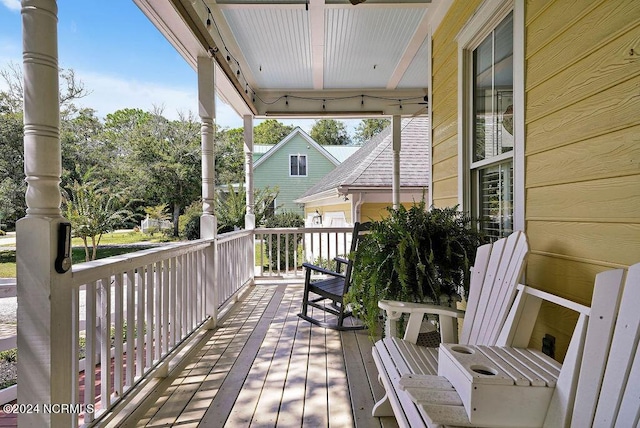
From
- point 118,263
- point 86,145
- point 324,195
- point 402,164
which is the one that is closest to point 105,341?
point 118,263

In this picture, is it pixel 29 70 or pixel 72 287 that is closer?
pixel 29 70

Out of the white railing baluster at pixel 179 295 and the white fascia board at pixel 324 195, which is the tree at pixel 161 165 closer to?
the white fascia board at pixel 324 195

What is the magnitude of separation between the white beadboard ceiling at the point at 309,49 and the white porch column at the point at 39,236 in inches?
49.4

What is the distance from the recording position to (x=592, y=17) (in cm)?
136

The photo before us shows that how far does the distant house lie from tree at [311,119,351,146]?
12.0m

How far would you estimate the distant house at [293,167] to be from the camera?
15.4m

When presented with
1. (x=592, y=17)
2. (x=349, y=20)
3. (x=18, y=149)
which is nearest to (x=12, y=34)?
(x=18, y=149)

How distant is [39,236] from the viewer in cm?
134

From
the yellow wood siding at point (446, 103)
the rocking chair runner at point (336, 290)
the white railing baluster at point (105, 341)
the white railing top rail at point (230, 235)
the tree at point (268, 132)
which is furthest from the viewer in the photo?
the tree at point (268, 132)

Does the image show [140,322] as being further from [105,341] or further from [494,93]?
[494,93]

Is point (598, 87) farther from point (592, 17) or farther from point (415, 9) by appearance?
point (415, 9)

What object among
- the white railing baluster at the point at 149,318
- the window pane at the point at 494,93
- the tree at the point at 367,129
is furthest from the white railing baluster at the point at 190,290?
the tree at the point at 367,129

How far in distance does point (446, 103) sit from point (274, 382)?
8.02 feet

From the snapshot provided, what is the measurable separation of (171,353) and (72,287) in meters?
1.23
